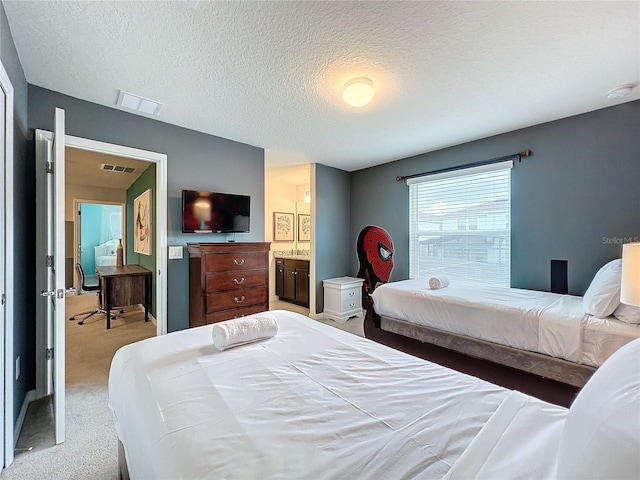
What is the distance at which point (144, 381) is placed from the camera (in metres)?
1.07

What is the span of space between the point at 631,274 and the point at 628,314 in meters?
0.42

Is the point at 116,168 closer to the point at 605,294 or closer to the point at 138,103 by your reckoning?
the point at 138,103

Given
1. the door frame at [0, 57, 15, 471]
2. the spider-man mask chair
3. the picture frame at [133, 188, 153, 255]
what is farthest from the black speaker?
the picture frame at [133, 188, 153, 255]

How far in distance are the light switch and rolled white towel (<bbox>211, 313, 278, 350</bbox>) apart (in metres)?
1.89

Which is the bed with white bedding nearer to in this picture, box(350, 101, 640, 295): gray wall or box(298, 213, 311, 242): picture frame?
box(350, 101, 640, 295): gray wall

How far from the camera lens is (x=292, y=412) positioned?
88cm

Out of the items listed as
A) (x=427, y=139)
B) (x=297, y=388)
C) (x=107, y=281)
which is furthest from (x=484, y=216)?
(x=107, y=281)

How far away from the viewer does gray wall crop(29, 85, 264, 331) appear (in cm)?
240

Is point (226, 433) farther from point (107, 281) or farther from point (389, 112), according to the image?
point (107, 281)

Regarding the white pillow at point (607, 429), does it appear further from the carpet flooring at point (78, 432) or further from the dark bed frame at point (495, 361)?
the carpet flooring at point (78, 432)

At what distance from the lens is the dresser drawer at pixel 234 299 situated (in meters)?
2.77

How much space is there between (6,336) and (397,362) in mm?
2117

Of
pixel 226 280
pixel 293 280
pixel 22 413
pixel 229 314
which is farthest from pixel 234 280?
pixel 293 280

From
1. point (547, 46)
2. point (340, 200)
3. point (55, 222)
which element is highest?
point (547, 46)
